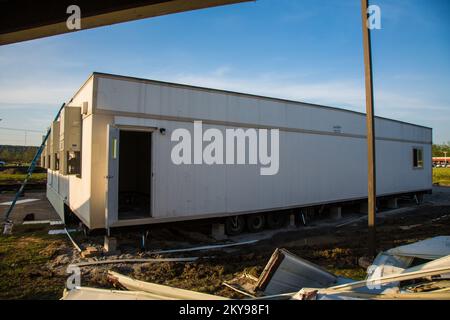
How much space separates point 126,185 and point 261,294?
8.27m

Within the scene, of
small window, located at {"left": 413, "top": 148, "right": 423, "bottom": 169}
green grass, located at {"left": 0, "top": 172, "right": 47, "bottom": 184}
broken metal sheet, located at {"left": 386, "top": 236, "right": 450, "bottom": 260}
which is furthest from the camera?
green grass, located at {"left": 0, "top": 172, "right": 47, "bottom": 184}

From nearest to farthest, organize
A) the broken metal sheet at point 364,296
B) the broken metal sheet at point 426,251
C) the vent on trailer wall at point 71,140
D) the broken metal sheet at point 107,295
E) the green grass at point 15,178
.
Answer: the broken metal sheet at point 364,296 → the broken metal sheet at point 107,295 → the broken metal sheet at point 426,251 → the vent on trailer wall at point 71,140 → the green grass at point 15,178

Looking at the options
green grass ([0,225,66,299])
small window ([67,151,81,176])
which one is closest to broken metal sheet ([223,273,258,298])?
green grass ([0,225,66,299])

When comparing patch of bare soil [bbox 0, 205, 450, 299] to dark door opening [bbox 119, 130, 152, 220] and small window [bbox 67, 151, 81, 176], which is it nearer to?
small window [bbox 67, 151, 81, 176]

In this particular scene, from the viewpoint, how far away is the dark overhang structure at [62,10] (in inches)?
133

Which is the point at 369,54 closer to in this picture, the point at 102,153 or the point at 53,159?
the point at 102,153

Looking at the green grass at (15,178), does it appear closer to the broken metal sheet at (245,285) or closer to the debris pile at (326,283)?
the broken metal sheet at (245,285)

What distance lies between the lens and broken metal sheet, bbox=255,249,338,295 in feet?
13.1

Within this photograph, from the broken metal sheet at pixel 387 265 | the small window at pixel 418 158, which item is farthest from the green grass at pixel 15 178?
the broken metal sheet at pixel 387 265

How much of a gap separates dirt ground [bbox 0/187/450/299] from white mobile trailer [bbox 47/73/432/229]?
72 centimetres

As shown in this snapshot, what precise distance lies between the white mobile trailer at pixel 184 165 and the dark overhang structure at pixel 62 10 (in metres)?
2.77

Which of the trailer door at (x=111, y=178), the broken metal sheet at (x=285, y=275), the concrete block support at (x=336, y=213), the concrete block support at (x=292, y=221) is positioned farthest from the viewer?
the concrete block support at (x=336, y=213)
